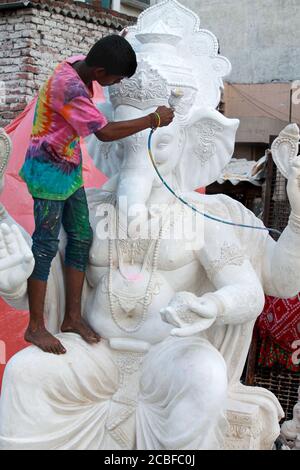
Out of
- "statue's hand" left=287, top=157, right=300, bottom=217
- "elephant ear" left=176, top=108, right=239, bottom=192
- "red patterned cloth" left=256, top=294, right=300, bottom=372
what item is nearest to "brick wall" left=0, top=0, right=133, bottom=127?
"red patterned cloth" left=256, top=294, right=300, bottom=372

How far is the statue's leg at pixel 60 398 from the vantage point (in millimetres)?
3072

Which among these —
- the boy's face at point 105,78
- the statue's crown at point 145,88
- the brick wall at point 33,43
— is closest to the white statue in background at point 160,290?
the statue's crown at point 145,88

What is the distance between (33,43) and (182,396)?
5.56 metres

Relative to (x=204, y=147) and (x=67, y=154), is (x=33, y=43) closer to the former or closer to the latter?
(x=204, y=147)

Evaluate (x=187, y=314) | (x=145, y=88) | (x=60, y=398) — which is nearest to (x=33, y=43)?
(x=145, y=88)

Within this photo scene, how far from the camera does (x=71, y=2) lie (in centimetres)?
837

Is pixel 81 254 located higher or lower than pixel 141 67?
lower

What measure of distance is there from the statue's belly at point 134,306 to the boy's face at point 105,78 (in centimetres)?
66

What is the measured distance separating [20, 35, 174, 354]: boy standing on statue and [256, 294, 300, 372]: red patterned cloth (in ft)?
8.10

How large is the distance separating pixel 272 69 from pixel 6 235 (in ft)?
27.1

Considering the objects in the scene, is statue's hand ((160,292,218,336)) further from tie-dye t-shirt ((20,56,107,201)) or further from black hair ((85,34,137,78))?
black hair ((85,34,137,78))

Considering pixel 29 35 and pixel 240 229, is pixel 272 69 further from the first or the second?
pixel 240 229

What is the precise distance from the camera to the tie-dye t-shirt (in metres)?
3.03

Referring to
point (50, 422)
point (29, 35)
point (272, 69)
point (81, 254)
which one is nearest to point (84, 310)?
point (81, 254)
